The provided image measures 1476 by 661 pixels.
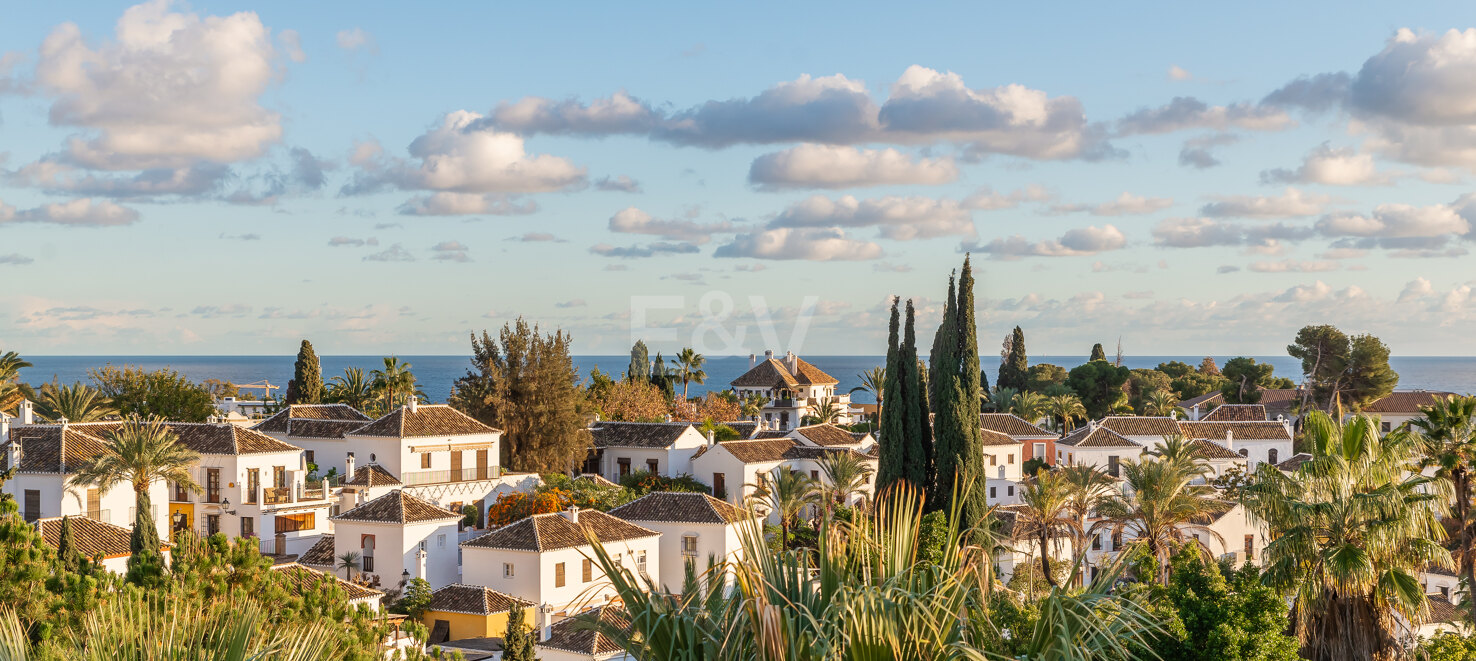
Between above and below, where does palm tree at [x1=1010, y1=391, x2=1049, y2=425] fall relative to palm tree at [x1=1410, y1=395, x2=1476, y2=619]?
below

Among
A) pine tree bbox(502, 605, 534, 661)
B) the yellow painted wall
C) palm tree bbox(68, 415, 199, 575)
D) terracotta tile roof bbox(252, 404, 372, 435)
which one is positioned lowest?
the yellow painted wall

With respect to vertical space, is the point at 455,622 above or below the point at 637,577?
below

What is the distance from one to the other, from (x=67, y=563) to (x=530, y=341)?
41.7 m

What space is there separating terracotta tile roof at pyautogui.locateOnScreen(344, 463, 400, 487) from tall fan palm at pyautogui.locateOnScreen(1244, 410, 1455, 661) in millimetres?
38459

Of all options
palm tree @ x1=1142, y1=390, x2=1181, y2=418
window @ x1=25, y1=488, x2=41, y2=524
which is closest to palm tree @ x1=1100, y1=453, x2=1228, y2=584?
window @ x1=25, y1=488, x2=41, y2=524

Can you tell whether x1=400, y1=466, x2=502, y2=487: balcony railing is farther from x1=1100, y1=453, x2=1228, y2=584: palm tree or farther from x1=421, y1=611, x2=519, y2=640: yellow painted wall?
x1=1100, y1=453, x2=1228, y2=584: palm tree

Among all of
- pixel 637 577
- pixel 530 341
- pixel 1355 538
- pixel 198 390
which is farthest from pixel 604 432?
pixel 637 577

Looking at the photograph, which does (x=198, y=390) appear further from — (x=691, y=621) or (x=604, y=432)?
(x=691, y=621)

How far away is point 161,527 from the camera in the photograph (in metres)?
42.8

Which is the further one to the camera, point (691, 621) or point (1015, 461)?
point (1015, 461)

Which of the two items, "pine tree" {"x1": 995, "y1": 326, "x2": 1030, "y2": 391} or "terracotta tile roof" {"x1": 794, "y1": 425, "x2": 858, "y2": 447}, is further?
"pine tree" {"x1": 995, "y1": 326, "x2": 1030, "y2": 391}

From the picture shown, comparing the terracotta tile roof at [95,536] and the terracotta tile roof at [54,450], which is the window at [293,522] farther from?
the terracotta tile roof at [95,536]

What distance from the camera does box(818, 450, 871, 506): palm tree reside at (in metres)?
49.6

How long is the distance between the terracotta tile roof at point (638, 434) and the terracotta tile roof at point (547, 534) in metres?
14.9
